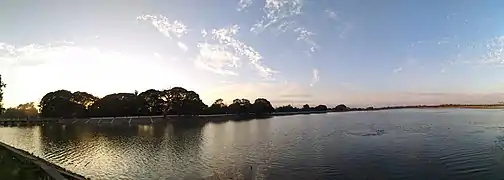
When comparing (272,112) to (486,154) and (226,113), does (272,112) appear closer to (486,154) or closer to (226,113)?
(226,113)

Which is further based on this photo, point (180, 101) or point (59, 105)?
point (180, 101)

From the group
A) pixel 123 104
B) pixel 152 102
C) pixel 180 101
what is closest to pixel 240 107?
pixel 180 101

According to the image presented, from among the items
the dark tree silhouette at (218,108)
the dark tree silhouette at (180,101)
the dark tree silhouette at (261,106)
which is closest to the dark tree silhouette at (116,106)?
the dark tree silhouette at (180,101)

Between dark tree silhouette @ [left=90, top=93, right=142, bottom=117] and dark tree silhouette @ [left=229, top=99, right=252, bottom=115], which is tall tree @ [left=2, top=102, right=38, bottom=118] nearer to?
dark tree silhouette @ [left=90, top=93, right=142, bottom=117]

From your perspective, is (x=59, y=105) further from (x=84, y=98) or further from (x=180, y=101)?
(x=180, y=101)

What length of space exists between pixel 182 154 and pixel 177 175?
10914 millimetres

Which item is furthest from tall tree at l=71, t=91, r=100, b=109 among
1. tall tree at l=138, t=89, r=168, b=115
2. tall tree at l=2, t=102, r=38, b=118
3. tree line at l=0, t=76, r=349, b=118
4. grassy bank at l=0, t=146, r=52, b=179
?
grassy bank at l=0, t=146, r=52, b=179

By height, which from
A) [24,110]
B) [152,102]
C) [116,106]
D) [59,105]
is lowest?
[116,106]

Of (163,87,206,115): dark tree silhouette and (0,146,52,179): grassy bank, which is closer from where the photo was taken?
(0,146,52,179): grassy bank

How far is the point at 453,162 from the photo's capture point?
27188 millimetres

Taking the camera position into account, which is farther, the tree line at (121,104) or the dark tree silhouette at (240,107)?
the dark tree silhouette at (240,107)

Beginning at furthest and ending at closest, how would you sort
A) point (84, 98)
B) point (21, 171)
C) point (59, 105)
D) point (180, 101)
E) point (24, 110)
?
point (24, 110)
point (180, 101)
point (84, 98)
point (59, 105)
point (21, 171)

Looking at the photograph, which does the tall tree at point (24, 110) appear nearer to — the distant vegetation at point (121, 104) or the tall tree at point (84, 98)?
the distant vegetation at point (121, 104)

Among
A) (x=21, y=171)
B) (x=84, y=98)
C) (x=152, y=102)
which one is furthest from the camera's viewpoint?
(x=152, y=102)
